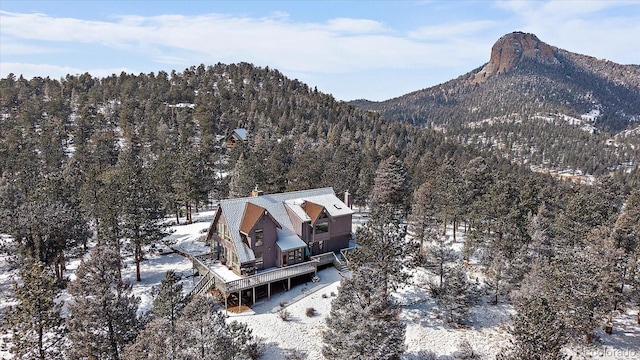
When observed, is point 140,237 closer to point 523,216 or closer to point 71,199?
point 71,199

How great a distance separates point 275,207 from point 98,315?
19258mm

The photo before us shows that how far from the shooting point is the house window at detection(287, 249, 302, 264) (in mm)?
35281

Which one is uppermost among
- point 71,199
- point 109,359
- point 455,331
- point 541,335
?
point 71,199

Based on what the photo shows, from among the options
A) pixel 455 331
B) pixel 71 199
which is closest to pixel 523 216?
pixel 455 331

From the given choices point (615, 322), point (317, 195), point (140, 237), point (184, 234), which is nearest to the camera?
point (615, 322)

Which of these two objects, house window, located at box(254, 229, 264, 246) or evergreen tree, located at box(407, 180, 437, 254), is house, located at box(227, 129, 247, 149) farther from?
evergreen tree, located at box(407, 180, 437, 254)

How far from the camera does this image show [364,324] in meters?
20.2

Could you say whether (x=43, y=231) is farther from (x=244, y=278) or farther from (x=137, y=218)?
(x=244, y=278)

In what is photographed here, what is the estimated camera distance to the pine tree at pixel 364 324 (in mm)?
20031

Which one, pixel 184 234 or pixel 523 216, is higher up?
pixel 523 216

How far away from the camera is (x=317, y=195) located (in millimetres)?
40219

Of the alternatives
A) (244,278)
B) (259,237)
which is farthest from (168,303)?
(259,237)

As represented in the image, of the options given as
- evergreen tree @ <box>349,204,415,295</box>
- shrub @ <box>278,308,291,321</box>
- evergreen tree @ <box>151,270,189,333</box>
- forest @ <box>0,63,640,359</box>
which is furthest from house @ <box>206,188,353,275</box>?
evergreen tree @ <box>151,270,189,333</box>

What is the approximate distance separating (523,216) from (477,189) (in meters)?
9.75
